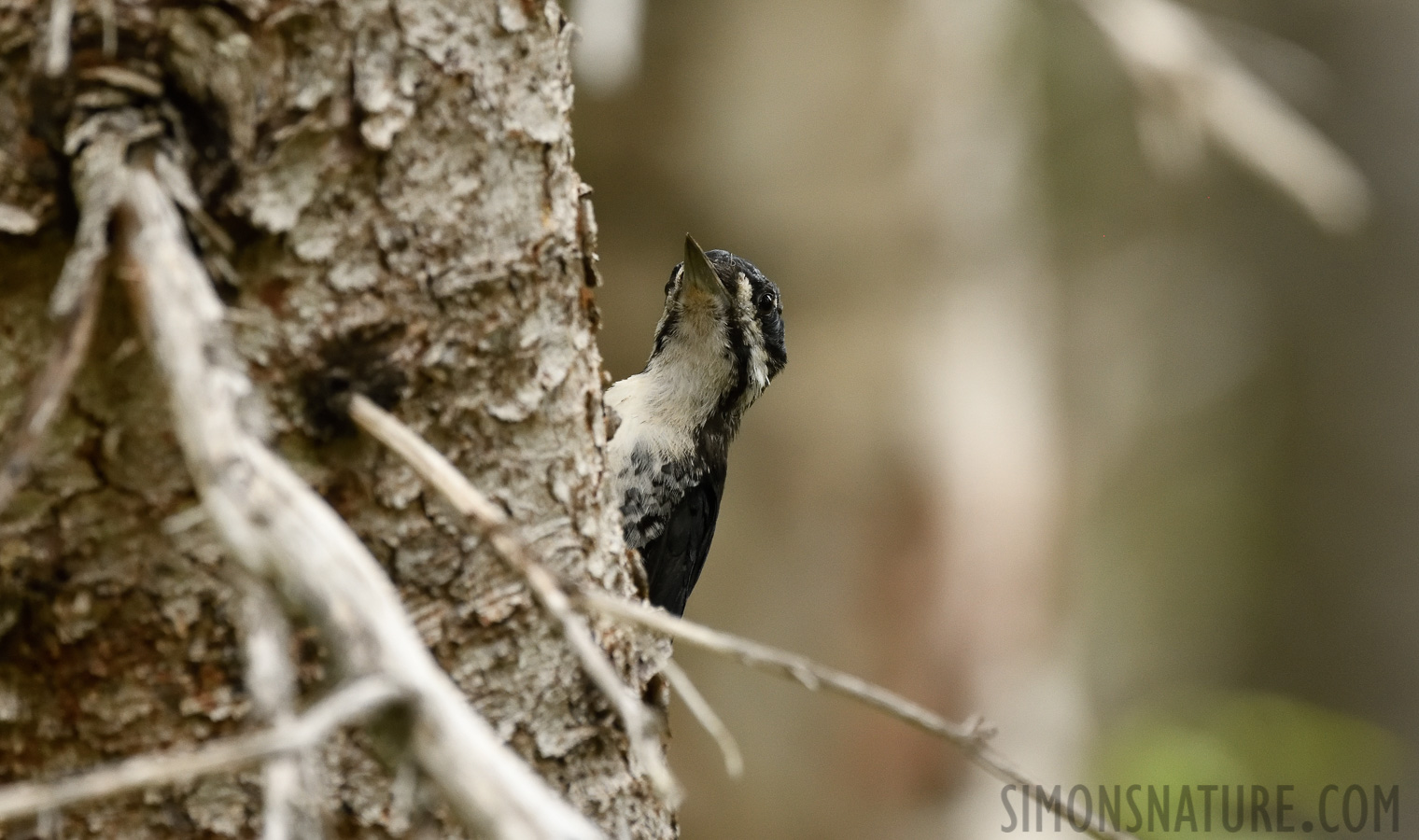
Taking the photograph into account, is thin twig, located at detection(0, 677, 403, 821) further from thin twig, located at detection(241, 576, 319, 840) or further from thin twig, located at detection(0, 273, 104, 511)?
thin twig, located at detection(0, 273, 104, 511)

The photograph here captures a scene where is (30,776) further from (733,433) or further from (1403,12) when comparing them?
(1403,12)

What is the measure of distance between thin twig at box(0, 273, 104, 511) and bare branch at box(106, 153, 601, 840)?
3 cm

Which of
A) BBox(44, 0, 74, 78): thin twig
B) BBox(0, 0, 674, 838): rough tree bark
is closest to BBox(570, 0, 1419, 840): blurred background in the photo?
BBox(0, 0, 674, 838): rough tree bark

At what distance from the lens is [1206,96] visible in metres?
2.50

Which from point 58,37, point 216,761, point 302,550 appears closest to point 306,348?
point 58,37

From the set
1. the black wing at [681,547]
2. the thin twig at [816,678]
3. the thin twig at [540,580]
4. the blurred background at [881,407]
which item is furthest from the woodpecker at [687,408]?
the thin twig at [816,678]

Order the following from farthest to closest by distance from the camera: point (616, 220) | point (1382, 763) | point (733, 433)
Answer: point (1382, 763) < point (616, 220) < point (733, 433)

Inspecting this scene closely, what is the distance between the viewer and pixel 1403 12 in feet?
18.5

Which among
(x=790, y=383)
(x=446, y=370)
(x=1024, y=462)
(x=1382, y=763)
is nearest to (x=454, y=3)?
(x=446, y=370)

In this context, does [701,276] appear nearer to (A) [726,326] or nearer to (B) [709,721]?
(A) [726,326]

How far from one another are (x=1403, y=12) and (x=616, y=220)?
159 inches

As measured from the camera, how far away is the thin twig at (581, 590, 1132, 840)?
0.85 meters

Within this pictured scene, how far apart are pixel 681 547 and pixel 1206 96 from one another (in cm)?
172

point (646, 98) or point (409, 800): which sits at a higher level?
point (646, 98)
